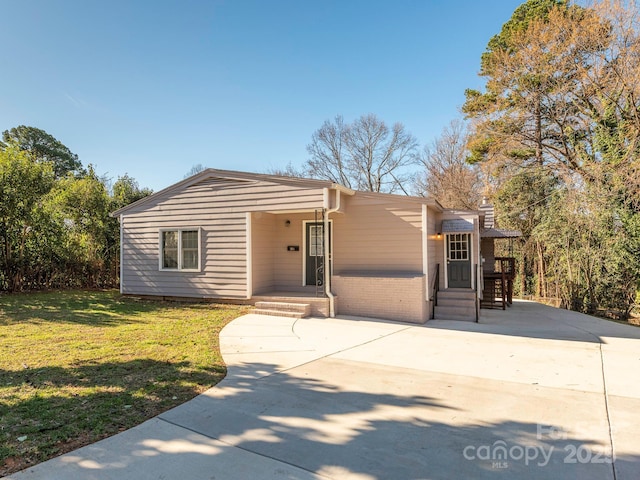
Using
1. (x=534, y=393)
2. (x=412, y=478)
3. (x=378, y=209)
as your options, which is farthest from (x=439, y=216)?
(x=412, y=478)

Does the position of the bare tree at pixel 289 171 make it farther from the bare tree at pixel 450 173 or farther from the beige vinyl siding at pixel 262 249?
the beige vinyl siding at pixel 262 249

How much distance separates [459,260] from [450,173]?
48.0 ft

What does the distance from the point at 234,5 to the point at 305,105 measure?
8803mm

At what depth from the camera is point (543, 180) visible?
49.0ft

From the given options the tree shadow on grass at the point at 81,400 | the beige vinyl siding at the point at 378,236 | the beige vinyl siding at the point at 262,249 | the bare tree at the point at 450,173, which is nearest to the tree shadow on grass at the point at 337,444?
the tree shadow on grass at the point at 81,400

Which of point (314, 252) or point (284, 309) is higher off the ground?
point (314, 252)

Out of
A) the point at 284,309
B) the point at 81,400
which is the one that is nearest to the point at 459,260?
the point at 284,309

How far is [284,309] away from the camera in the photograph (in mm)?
8570

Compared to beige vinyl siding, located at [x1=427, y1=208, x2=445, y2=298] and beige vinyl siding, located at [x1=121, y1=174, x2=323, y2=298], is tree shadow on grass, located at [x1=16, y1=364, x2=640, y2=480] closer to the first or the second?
beige vinyl siding, located at [x1=427, y1=208, x2=445, y2=298]

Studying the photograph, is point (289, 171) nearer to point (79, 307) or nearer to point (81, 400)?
point (79, 307)

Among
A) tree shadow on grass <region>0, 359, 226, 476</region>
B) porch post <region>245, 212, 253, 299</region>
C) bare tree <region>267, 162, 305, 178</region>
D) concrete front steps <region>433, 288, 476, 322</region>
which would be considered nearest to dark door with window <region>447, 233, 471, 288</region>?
concrete front steps <region>433, 288, 476, 322</region>

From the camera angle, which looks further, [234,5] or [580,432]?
[234,5]

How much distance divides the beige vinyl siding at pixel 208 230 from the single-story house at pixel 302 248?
0.09 feet

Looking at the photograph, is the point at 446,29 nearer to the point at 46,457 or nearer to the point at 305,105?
the point at 305,105
